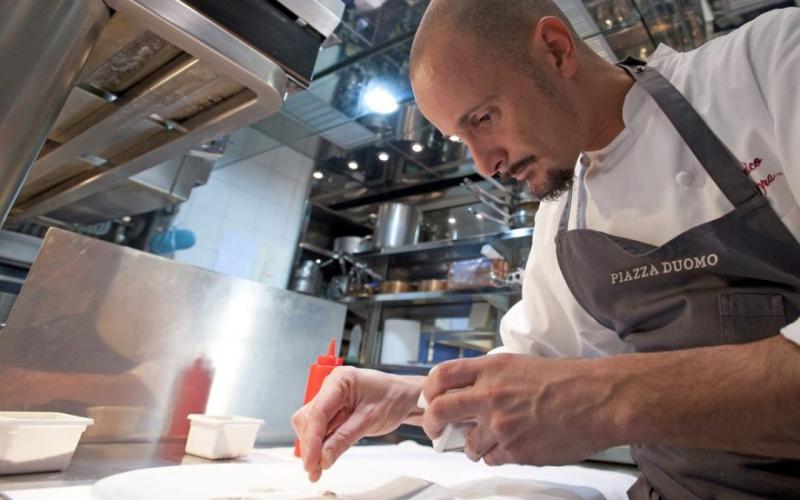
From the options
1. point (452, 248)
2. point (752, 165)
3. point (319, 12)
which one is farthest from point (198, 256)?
point (752, 165)

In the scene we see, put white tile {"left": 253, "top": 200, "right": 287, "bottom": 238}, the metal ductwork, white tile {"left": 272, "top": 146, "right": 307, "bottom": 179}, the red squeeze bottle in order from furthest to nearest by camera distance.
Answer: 1. white tile {"left": 272, "top": 146, "right": 307, "bottom": 179}
2. white tile {"left": 253, "top": 200, "right": 287, "bottom": 238}
3. the red squeeze bottle
4. the metal ductwork

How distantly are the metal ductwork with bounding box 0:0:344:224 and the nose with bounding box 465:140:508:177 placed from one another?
1.35 ft

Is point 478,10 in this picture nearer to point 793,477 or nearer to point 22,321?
point 793,477

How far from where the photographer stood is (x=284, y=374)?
1404mm

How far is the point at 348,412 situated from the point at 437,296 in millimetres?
2045

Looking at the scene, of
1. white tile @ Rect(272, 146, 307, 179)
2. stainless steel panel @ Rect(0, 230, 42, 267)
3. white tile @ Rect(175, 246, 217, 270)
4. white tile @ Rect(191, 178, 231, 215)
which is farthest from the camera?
white tile @ Rect(272, 146, 307, 179)

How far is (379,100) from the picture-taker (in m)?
2.63

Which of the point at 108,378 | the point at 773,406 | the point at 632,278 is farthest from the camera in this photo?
the point at 108,378

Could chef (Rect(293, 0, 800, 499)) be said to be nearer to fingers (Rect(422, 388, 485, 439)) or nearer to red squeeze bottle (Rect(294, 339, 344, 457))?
fingers (Rect(422, 388, 485, 439))

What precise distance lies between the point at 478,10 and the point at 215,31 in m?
0.48

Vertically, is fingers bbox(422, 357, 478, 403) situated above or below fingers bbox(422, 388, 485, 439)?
above

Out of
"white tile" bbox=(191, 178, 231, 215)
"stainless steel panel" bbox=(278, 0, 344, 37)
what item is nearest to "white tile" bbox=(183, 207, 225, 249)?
"white tile" bbox=(191, 178, 231, 215)

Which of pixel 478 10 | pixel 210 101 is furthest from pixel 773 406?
pixel 210 101

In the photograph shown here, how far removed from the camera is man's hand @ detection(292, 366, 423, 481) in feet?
2.33
